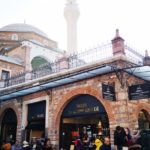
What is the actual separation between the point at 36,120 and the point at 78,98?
3510mm

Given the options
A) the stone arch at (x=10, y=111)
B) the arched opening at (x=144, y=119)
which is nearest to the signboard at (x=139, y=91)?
the arched opening at (x=144, y=119)

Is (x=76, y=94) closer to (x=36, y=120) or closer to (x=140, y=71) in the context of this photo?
(x=140, y=71)

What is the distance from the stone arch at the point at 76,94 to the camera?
10.6 meters

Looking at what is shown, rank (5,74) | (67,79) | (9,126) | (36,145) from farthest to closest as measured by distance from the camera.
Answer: (5,74) → (9,126) → (36,145) → (67,79)

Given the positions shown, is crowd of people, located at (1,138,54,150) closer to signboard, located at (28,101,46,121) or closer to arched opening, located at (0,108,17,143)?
signboard, located at (28,101,46,121)

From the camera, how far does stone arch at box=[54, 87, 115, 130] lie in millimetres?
10572

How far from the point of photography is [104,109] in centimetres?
1102

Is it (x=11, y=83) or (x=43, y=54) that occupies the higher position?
(x=43, y=54)

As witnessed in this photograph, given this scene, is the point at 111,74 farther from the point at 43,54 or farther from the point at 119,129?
the point at 43,54

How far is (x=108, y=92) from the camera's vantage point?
1025cm

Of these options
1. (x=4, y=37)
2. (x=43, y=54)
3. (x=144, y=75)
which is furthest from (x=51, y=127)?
(x=4, y=37)

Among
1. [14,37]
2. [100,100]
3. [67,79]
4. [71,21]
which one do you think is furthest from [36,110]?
[71,21]

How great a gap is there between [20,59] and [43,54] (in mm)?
3053

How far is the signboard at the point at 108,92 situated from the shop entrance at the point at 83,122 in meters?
0.98
